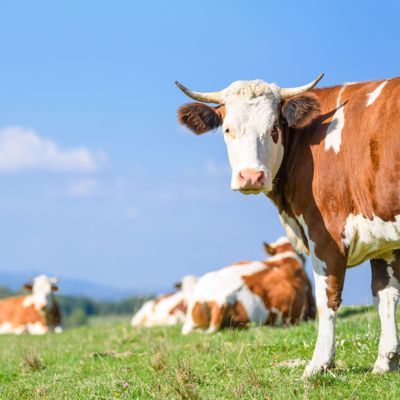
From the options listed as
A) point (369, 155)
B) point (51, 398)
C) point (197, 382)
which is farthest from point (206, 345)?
point (369, 155)

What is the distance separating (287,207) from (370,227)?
1386 mm

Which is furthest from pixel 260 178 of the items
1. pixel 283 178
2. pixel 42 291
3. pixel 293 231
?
pixel 42 291

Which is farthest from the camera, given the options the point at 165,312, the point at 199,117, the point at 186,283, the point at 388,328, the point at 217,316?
the point at 186,283

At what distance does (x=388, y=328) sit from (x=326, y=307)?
33.6 inches

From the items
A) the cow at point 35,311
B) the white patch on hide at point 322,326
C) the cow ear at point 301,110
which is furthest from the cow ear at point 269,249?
the cow at point 35,311

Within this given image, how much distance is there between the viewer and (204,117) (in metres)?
9.62

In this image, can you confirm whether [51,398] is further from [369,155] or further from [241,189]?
[369,155]

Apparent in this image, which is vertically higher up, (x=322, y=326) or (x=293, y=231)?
(x=293, y=231)

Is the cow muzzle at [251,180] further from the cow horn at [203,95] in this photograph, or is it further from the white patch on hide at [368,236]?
the cow horn at [203,95]

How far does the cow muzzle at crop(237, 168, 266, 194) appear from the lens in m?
8.17

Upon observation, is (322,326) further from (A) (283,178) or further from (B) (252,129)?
(B) (252,129)

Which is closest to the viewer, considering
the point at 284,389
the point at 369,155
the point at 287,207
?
the point at 284,389

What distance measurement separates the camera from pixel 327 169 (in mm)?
8352

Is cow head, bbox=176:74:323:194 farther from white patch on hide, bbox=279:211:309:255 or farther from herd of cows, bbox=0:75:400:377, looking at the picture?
Result: white patch on hide, bbox=279:211:309:255
